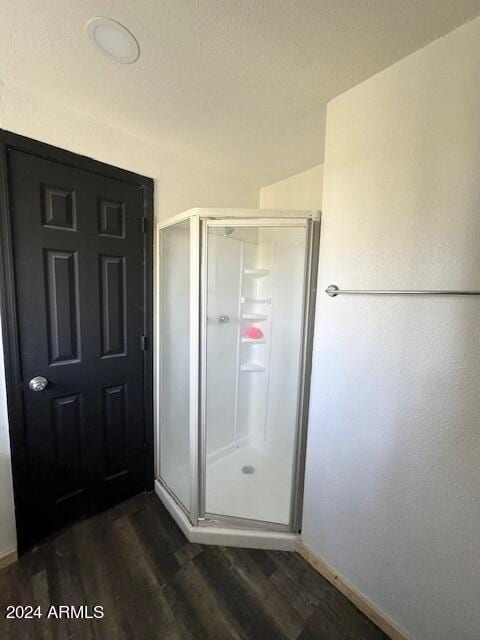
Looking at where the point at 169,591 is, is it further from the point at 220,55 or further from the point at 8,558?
the point at 220,55

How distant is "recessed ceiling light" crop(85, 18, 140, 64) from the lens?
2.91 feet

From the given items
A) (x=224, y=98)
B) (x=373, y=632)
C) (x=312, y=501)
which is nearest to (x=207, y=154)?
(x=224, y=98)

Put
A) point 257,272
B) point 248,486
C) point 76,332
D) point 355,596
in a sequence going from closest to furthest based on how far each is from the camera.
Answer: point 355,596 → point 76,332 → point 248,486 → point 257,272

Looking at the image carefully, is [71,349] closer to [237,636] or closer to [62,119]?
[62,119]

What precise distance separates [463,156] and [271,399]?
6.01ft

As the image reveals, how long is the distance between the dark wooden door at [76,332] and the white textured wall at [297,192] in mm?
1072

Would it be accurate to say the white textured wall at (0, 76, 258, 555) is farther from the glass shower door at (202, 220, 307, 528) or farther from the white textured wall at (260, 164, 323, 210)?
the glass shower door at (202, 220, 307, 528)

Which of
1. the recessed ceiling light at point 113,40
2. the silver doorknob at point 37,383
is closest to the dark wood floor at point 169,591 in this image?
the silver doorknob at point 37,383

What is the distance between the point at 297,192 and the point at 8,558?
276 centimetres

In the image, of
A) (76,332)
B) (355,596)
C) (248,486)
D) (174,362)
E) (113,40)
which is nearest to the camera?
(113,40)

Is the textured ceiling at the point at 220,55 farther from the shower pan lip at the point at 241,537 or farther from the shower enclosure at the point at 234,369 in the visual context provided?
the shower pan lip at the point at 241,537

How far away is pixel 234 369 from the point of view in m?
2.13

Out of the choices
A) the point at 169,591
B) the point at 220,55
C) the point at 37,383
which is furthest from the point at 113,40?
the point at 169,591

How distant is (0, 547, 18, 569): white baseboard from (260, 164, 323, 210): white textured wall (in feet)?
8.68
